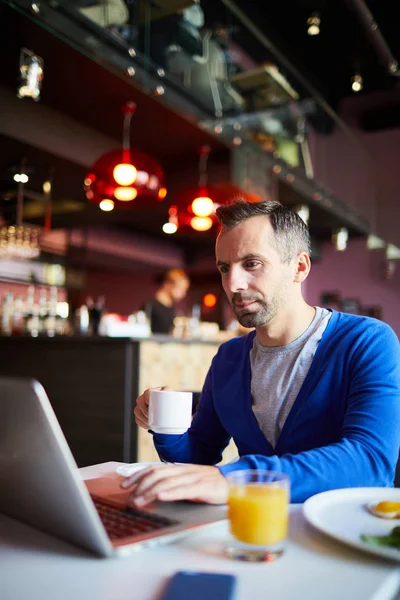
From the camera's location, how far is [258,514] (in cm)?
68

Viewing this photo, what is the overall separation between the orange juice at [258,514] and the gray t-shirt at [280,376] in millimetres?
590

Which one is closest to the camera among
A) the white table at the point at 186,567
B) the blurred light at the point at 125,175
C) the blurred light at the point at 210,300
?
the white table at the point at 186,567

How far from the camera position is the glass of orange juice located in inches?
26.7

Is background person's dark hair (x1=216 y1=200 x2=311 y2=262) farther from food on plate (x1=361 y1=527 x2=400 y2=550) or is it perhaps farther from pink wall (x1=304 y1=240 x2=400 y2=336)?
pink wall (x1=304 y1=240 x2=400 y2=336)

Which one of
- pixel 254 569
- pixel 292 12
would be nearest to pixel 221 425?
pixel 254 569

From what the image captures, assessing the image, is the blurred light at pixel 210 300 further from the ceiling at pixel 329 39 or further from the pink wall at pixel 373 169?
the ceiling at pixel 329 39

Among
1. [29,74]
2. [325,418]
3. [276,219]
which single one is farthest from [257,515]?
[29,74]

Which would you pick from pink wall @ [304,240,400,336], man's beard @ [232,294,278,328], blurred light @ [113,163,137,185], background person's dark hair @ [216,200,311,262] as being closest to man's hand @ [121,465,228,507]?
man's beard @ [232,294,278,328]

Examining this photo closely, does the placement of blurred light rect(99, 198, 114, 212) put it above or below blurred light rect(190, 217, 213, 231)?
above

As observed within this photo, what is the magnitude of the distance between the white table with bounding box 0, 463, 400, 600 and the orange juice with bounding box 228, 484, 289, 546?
30 millimetres

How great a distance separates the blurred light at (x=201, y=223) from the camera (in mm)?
3809

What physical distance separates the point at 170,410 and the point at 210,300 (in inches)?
338

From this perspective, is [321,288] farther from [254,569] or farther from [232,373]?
[254,569]

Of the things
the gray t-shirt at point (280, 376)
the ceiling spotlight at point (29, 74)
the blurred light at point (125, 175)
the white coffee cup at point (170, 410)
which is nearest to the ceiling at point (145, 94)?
the ceiling spotlight at point (29, 74)
